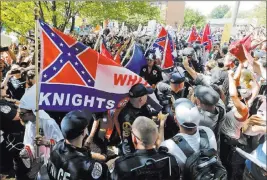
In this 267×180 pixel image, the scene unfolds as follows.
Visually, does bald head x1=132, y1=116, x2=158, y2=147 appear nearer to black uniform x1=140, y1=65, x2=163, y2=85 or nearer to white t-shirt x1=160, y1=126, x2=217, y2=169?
white t-shirt x1=160, y1=126, x2=217, y2=169

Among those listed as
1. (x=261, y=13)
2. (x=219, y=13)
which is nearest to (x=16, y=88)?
(x=261, y=13)

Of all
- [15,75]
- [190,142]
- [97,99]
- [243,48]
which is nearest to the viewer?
[190,142]

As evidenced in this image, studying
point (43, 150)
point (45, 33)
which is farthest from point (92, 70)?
point (43, 150)

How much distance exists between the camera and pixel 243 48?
326 cm

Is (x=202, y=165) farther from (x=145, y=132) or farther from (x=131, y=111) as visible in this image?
(x=131, y=111)

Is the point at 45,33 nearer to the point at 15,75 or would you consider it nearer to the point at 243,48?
the point at 243,48

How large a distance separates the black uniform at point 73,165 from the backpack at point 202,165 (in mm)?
669

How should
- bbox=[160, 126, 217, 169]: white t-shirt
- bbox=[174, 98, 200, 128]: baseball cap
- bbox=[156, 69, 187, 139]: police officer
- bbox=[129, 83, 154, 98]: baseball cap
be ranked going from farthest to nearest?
bbox=[156, 69, 187, 139]: police officer, bbox=[129, 83, 154, 98]: baseball cap, bbox=[174, 98, 200, 128]: baseball cap, bbox=[160, 126, 217, 169]: white t-shirt

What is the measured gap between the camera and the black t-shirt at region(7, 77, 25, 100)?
209 inches

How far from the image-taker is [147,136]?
2.47 metres

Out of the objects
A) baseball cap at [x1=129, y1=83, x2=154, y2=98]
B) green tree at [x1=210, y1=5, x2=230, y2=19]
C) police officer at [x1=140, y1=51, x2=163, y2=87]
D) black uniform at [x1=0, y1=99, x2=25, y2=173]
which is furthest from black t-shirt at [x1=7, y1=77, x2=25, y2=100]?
green tree at [x1=210, y1=5, x2=230, y2=19]

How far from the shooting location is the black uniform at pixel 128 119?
353 cm

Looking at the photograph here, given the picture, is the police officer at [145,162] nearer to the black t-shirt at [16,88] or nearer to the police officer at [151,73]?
the black t-shirt at [16,88]

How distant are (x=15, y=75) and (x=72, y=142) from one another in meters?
3.54
